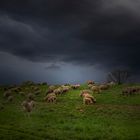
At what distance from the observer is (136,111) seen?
2425 inches

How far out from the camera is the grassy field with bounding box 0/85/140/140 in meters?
46.9

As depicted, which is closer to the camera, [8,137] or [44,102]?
[8,137]

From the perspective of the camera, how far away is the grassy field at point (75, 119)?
154 feet

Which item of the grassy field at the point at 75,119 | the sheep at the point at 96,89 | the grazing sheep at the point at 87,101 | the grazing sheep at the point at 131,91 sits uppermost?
the sheep at the point at 96,89

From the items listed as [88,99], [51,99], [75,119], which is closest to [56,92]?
[51,99]

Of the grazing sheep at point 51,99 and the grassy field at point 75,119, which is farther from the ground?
the grazing sheep at point 51,99

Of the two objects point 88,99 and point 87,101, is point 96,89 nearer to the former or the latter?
point 88,99

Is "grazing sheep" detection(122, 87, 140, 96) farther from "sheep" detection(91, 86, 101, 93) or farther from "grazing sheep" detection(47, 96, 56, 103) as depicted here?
"grazing sheep" detection(47, 96, 56, 103)

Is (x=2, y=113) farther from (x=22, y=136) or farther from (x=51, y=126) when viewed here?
(x=22, y=136)

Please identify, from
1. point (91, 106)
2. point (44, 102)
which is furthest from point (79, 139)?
point (44, 102)

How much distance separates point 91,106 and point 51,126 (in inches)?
659

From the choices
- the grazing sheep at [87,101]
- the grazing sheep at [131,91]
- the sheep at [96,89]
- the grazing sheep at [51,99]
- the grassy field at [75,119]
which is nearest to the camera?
the grassy field at [75,119]

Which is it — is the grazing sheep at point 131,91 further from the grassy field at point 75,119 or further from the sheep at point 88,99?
the sheep at point 88,99

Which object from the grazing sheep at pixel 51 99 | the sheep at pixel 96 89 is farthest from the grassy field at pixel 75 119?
the sheep at pixel 96 89
